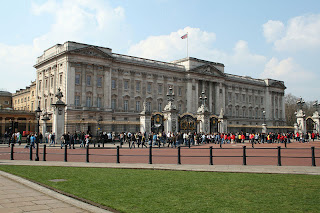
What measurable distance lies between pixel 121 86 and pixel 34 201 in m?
59.0

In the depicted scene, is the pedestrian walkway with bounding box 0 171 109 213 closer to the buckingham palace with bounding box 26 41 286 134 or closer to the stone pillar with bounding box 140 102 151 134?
the stone pillar with bounding box 140 102 151 134

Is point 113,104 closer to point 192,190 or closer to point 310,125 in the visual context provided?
point 310,125

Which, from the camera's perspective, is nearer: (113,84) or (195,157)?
(195,157)

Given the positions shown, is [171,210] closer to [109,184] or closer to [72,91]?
Result: [109,184]

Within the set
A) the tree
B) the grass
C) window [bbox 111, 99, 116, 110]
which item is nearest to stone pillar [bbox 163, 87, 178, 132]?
the grass

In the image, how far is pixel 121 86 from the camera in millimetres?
66375

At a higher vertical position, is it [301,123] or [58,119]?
[58,119]

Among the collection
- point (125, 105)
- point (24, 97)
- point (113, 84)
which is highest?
point (113, 84)

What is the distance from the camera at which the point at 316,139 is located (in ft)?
179

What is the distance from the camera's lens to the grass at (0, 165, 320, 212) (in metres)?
7.38

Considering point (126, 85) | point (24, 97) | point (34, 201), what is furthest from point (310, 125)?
point (24, 97)

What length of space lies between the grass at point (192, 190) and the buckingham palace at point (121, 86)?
1272 inches

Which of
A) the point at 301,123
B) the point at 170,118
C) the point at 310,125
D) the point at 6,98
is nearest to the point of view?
the point at 170,118

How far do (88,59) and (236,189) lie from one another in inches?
2143
